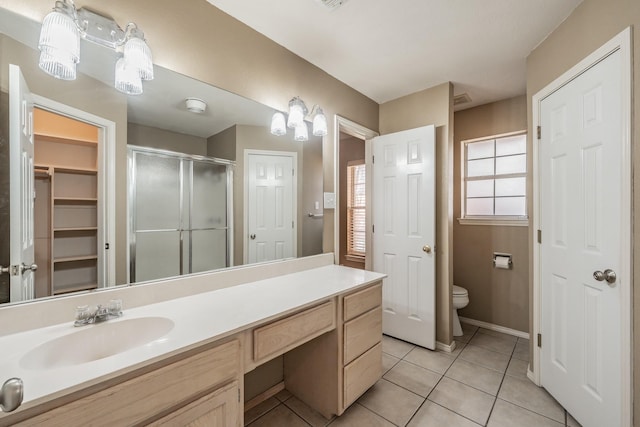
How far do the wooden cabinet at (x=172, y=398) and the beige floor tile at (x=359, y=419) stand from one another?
81cm

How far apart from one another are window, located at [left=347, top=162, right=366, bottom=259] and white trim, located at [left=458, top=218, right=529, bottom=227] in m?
1.46

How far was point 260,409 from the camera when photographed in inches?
66.5

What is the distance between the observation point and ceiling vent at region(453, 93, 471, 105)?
2.67m

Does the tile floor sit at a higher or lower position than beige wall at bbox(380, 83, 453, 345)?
lower

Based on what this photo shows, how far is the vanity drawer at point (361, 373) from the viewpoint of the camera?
1.57 meters

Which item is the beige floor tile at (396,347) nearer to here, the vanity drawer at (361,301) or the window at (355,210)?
the vanity drawer at (361,301)

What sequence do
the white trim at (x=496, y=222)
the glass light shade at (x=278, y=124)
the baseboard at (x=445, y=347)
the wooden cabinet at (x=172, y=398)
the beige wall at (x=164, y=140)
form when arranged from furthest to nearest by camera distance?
1. the white trim at (x=496, y=222)
2. the baseboard at (x=445, y=347)
3. the glass light shade at (x=278, y=124)
4. the beige wall at (x=164, y=140)
5. the wooden cabinet at (x=172, y=398)

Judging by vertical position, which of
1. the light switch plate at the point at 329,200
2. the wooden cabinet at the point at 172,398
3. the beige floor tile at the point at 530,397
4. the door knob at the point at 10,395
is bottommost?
the beige floor tile at the point at 530,397

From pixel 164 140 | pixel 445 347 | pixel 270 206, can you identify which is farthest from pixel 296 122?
pixel 445 347

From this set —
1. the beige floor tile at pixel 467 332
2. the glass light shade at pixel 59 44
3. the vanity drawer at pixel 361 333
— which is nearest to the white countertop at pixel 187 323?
the vanity drawer at pixel 361 333

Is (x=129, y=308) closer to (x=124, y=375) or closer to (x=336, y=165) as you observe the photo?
(x=124, y=375)

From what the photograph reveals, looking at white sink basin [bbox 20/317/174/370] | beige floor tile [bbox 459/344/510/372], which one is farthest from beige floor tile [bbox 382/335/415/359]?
white sink basin [bbox 20/317/174/370]

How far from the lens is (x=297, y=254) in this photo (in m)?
1.99

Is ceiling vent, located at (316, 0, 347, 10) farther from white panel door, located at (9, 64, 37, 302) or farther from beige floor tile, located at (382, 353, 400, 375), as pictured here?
beige floor tile, located at (382, 353, 400, 375)
